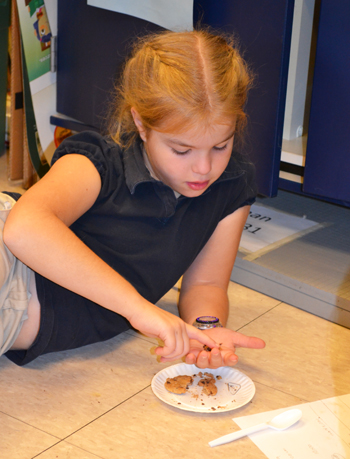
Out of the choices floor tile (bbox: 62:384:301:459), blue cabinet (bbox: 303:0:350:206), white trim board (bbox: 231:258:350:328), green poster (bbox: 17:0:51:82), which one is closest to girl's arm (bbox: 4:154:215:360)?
floor tile (bbox: 62:384:301:459)

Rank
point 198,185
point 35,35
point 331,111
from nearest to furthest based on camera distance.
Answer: point 198,185
point 331,111
point 35,35

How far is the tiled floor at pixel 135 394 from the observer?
85 centimetres

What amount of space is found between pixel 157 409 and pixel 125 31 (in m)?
1.06

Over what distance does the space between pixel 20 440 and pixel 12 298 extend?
253mm

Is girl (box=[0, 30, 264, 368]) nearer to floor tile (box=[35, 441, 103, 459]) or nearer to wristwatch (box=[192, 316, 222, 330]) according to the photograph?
wristwatch (box=[192, 316, 222, 330])

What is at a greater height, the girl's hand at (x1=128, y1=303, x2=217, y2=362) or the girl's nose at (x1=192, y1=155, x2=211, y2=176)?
the girl's nose at (x1=192, y1=155, x2=211, y2=176)

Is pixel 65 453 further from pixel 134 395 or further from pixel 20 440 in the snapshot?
pixel 134 395

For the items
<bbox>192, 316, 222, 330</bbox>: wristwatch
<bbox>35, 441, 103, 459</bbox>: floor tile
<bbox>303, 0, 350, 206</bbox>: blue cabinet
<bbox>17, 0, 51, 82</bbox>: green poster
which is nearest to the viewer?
<bbox>35, 441, 103, 459</bbox>: floor tile

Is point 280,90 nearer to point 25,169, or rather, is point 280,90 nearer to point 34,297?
point 34,297

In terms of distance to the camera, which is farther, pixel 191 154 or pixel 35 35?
pixel 35 35

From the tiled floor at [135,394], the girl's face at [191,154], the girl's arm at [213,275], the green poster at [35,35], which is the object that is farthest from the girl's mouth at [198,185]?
the green poster at [35,35]

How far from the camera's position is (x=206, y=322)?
3.51 feet

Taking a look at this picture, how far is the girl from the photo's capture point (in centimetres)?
91

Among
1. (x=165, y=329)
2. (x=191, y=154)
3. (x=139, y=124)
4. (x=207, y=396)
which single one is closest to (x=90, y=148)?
(x=139, y=124)
